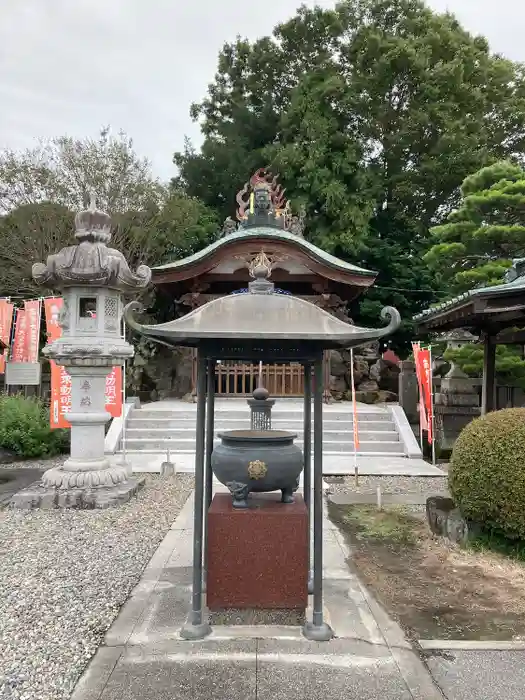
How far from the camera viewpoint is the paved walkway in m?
2.80

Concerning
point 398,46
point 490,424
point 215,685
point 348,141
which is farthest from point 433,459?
point 398,46

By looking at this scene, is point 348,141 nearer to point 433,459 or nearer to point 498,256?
point 498,256

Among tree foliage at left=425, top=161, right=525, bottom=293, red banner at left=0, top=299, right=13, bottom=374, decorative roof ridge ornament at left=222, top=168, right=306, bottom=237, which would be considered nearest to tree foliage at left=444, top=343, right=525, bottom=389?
tree foliage at left=425, top=161, right=525, bottom=293

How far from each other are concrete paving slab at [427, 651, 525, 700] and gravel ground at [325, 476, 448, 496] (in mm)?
4828

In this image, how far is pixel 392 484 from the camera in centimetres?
864

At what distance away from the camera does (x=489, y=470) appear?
4.87 metres

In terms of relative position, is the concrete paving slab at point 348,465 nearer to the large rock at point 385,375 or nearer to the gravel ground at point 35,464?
the gravel ground at point 35,464

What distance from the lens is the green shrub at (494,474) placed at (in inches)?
186

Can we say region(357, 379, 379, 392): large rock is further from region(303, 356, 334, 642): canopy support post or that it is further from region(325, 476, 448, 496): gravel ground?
region(303, 356, 334, 642): canopy support post

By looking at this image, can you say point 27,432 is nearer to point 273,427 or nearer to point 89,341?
point 89,341

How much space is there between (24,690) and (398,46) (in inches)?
887

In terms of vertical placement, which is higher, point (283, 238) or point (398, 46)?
point (398, 46)

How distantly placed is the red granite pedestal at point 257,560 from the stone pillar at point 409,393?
32.6ft

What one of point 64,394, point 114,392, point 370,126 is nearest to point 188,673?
point 114,392
